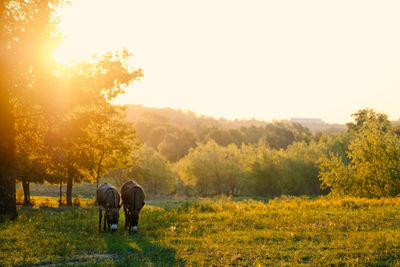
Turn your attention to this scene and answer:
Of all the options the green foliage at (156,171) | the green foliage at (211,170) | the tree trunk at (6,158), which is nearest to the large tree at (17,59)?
the tree trunk at (6,158)

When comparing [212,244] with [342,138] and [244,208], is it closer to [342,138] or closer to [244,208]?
[244,208]

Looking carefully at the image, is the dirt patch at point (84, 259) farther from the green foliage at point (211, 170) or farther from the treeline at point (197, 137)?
the treeline at point (197, 137)

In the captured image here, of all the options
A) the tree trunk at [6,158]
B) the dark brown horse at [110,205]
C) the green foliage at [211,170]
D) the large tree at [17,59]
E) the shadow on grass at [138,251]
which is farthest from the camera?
the green foliage at [211,170]

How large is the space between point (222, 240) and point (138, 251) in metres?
3.28

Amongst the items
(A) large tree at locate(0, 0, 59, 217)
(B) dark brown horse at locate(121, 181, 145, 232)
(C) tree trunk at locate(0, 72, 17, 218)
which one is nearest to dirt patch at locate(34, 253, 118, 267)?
(B) dark brown horse at locate(121, 181, 145, 232)

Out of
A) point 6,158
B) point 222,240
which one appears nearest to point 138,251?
point 222,240

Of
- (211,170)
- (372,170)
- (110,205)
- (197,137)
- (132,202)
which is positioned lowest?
(211,170)

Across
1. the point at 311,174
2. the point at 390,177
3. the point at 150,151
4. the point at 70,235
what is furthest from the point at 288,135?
the point at 70,235

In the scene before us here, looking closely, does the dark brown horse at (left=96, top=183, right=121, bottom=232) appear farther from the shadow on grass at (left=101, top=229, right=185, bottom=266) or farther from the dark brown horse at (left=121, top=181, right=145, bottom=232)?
the shadow on grass at (left=101, top=229, right=185, bottom=266)

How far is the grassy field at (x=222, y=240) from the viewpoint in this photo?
1157cm

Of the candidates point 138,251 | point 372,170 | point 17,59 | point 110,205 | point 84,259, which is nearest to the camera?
point 84,259

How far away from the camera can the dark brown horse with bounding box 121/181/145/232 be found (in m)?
17.5

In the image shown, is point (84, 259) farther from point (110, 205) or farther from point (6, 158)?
point (6, 158)

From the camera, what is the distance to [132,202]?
1800 cm
